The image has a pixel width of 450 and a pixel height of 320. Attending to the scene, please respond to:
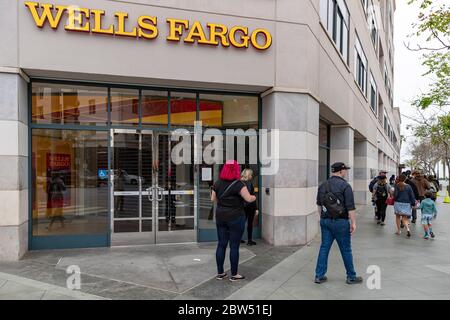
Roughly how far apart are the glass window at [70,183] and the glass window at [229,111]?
2292 millimetres

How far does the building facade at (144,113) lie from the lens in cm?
684

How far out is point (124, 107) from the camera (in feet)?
26.3

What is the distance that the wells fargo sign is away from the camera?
6.79m

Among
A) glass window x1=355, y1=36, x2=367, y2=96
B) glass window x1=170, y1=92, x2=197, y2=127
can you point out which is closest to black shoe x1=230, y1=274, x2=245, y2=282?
glass window x1=170, y1=92, x2=197, y2=127

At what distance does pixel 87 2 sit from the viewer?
22.9 feet

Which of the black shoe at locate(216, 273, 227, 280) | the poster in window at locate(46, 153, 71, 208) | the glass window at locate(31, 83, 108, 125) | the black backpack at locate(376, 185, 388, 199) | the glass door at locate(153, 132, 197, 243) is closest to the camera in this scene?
the black shoe at locate(216, 273, 227, 280)

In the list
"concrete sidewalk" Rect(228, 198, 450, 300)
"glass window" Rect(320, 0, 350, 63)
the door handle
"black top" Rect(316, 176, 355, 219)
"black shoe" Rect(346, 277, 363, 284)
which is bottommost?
"concrete sidewalk" Rect(228, 198, 450, 300)

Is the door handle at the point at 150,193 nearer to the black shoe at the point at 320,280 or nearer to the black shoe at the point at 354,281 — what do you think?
the black shoe at the point at 320,280

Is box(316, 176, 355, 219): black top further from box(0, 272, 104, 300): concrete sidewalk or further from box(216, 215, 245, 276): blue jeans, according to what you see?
box(0, 272, 104, 300): concrete sidewalk

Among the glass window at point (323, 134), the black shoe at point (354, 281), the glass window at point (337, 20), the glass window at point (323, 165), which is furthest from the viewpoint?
the glass window at point (323, 165)

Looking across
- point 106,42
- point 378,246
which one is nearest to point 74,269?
point 106,42

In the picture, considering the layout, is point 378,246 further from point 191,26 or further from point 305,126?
point 191,26

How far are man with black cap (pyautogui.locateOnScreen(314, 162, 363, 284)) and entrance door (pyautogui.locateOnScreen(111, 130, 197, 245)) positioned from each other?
3.51 metres

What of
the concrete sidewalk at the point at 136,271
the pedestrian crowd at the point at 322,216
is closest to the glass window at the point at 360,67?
the concrete sidewalk at the point at 136,271
